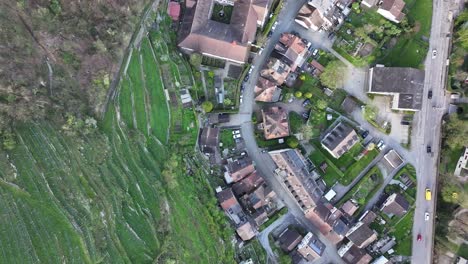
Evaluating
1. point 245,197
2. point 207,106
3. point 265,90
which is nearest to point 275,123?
point 265,90

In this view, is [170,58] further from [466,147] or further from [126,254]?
[466,147]

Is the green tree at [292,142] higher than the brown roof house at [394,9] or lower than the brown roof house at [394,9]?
lower

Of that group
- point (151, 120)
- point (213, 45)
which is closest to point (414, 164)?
point (213, 45)

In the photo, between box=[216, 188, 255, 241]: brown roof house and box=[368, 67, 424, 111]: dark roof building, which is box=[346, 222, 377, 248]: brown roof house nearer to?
box=[216, 188, 255, 241]: brown roof house

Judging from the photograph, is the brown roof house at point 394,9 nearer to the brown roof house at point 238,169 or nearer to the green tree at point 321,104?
the green tree at point 321,104

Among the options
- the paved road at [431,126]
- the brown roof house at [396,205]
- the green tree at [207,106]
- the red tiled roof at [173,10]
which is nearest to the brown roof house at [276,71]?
the green tree at [207,106]

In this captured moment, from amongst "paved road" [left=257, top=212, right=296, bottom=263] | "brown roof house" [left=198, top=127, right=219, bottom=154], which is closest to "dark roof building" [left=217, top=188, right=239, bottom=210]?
"brown roof house" [left=198, top=127, right=219, bottom=154]
